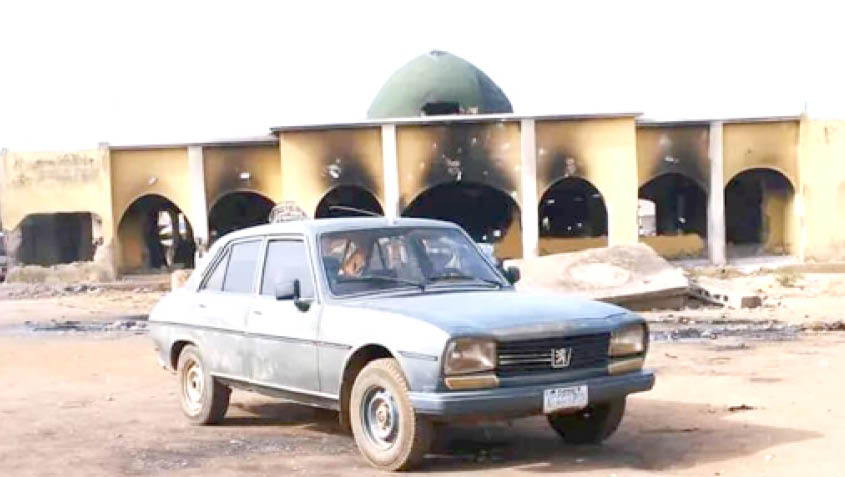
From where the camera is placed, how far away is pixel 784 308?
20.0 metres

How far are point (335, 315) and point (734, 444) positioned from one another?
116 inches

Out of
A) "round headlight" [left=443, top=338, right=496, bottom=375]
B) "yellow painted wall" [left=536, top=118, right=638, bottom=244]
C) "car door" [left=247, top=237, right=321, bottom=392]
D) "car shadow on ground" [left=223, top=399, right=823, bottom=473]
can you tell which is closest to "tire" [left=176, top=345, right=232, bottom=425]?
"car shadow on ground" [left=223, top=399, right=823, bottom=473]

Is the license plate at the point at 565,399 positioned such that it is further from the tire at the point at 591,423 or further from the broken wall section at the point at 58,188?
the broken wall section at the point at 58,188

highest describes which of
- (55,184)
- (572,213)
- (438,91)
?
(438,91)

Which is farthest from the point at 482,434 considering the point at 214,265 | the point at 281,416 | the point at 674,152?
the point at 674,152

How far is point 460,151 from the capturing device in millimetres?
31984

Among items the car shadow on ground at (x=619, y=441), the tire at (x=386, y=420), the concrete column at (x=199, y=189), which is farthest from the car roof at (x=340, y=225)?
the concrete column at (x=199, y=189)

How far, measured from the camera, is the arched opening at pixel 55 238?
34500 mm

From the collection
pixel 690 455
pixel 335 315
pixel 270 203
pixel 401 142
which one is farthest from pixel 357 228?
pixel 270 203

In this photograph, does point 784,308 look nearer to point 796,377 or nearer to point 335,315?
point 796,377

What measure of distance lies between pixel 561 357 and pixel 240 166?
90.0 ft

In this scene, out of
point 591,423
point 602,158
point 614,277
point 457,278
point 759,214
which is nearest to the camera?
point 591,423

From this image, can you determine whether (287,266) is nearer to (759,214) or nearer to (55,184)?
(55,184)

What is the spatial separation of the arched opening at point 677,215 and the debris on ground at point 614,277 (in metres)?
13.5
